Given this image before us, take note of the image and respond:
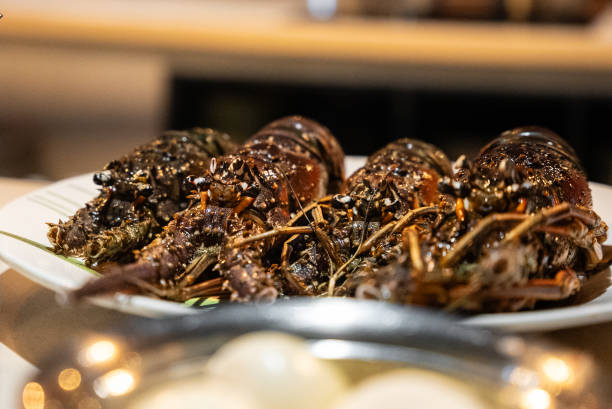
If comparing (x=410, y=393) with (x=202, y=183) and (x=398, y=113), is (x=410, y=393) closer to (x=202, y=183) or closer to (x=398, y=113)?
(x=202, y=183)

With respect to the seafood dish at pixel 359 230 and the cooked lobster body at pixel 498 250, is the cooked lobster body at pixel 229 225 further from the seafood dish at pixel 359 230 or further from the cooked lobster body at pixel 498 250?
the cooked lobster body at pixel 498 250

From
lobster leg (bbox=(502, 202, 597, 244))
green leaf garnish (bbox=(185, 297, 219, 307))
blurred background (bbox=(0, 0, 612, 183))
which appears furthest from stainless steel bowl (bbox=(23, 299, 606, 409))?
blurred background (bbox=(0, 0, 612, 183))

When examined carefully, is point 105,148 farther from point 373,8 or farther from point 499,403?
point 499,403

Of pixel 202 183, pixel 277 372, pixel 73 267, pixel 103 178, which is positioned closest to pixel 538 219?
pixel 277 372

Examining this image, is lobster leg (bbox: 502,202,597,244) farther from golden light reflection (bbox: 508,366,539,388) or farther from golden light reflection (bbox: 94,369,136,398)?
golden light reflection (bbox: 94,369,136,398)

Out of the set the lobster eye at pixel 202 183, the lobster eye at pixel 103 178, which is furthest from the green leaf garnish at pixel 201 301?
the lobster eye at pixel 103 178

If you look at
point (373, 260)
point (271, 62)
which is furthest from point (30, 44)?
point (373, 260)
